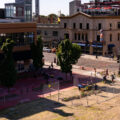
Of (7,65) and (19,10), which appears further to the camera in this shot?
(19,10)

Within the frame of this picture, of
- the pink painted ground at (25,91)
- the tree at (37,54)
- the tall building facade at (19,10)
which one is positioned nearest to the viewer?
the pink painted ground at (25,91)

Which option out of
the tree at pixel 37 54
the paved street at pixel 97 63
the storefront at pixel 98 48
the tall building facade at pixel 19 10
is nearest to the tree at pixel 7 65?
the tree at pixel 37 54

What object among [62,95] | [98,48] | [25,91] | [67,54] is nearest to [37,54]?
[67,54]

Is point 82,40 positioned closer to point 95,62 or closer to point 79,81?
point 95,62

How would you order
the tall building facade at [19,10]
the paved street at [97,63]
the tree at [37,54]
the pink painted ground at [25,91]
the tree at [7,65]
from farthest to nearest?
the paved street at [97,63], the tall building facade at [19,10], the tree at [37,54], the tree at [7,65], the pink painted ground at [25,91]

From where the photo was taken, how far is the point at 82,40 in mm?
74188

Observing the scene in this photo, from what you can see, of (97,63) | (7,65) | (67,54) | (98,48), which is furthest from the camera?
(98,48)

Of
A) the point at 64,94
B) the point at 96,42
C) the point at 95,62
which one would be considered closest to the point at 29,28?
the point at 64,94

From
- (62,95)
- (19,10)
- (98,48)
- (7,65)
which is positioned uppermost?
(19,10)

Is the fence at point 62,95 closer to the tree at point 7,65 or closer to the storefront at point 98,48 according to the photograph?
the tree at point 7,65

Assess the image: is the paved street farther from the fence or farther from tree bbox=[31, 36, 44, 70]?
the fence

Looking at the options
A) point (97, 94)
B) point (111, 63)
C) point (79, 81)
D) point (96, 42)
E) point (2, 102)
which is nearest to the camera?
point (2, 102)

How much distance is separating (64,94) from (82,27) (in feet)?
135

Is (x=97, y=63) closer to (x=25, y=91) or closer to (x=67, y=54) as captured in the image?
(x=67, y=54)
